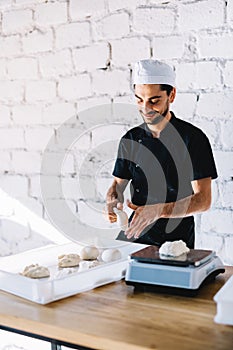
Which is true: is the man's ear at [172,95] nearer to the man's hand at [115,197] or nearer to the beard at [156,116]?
the beard at [156,116]

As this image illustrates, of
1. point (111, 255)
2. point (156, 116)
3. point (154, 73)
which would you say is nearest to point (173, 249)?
point (111, 255)

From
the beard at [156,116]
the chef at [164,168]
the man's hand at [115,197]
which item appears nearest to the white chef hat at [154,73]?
the chef at [164,168]

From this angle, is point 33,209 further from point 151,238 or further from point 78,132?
point 151,238

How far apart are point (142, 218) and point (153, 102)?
427 mm

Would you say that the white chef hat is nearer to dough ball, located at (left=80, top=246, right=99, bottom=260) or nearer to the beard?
the beard

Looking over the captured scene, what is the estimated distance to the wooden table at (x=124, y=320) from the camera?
106 cm

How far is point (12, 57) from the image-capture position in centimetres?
249

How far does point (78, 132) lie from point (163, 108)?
1.75 feet

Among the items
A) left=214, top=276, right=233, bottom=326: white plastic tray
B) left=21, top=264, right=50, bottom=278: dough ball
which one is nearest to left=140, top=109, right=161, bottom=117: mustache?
left=21, top=264, right=50, bottom=278: dough ball

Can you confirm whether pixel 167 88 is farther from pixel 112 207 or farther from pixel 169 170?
pixel 112 207

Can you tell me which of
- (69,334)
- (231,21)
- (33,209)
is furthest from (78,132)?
(69,334)

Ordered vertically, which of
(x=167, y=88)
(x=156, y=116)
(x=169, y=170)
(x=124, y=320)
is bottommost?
(x=124, y=320)

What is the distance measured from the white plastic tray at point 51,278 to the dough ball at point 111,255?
2cm

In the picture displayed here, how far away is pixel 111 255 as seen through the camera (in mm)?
1510
